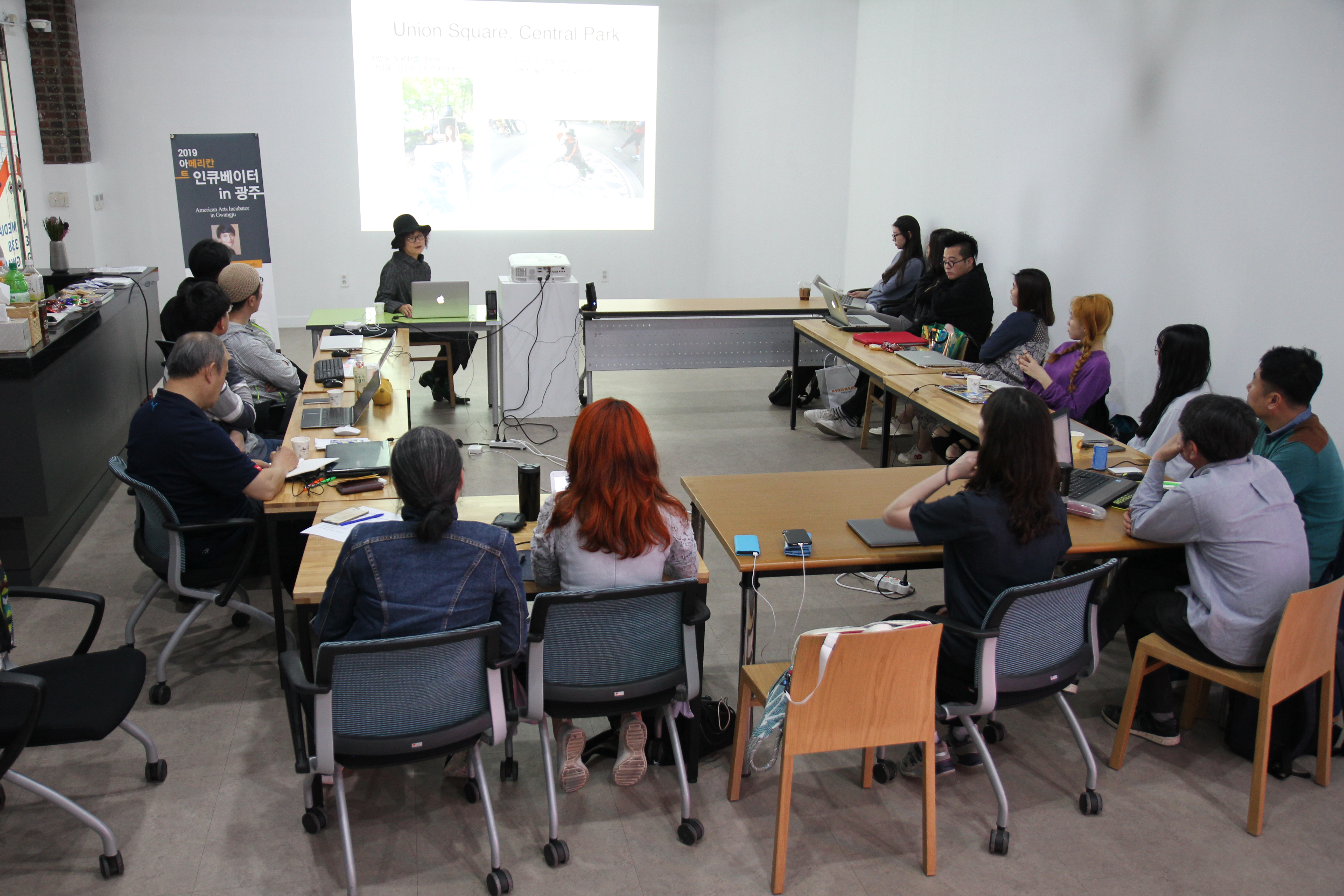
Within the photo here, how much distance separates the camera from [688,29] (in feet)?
30.9

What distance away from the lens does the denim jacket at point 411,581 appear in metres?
2.21

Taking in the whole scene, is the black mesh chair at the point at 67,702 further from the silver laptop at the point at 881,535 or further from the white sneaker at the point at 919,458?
the white sneaker at the point at 919,458

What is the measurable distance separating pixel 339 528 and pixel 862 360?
3305 millimetres

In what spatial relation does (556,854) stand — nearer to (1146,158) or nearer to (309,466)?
(309,466)

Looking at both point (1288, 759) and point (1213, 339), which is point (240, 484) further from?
point (1213, 339)

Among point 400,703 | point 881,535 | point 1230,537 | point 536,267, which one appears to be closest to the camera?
point 400,703

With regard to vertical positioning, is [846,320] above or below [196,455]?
above

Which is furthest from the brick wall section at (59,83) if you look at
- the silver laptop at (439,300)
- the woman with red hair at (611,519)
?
the woman with red hair at (611,519)

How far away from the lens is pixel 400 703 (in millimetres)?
2213

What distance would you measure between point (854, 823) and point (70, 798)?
2166mm

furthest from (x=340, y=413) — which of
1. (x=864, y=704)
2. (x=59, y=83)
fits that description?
(x=59, y=83)

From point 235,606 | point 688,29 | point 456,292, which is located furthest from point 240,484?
point 688,29

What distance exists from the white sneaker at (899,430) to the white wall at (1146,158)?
1.07m

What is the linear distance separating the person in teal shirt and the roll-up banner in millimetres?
6095
